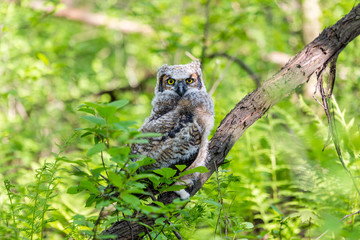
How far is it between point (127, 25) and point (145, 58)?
1.60 m

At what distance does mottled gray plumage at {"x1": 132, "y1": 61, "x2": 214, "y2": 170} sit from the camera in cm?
248

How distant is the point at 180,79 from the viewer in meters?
2.71

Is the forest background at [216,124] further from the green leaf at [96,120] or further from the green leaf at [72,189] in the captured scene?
the green leaf at [96,120]

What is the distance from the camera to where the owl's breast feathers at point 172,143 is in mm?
2477

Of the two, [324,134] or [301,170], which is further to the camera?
[324,134]

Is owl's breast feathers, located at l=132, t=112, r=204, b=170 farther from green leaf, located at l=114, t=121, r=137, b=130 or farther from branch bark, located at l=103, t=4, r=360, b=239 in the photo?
green leaf, located at l=114, t=121, r=137, b=130

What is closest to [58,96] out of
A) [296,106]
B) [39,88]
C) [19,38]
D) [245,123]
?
[39,88]

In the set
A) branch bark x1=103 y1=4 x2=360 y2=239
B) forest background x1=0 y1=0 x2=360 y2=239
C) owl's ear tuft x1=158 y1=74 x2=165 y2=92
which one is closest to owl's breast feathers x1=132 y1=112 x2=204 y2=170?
Answer: branch bark x1=103 y1=4 x2=360 y2=239

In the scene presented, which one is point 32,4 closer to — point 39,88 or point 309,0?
point 39,88

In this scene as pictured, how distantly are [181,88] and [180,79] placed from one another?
77 mm

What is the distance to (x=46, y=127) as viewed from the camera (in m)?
7.59

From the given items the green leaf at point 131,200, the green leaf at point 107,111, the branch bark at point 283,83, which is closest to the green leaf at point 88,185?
the green leaf at point 131,200

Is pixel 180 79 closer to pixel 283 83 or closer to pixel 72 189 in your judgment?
pixel 283 83

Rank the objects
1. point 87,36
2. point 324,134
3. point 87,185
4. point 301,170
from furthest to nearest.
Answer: point 87,36, point 324,134, point 301,170, point 87,185
